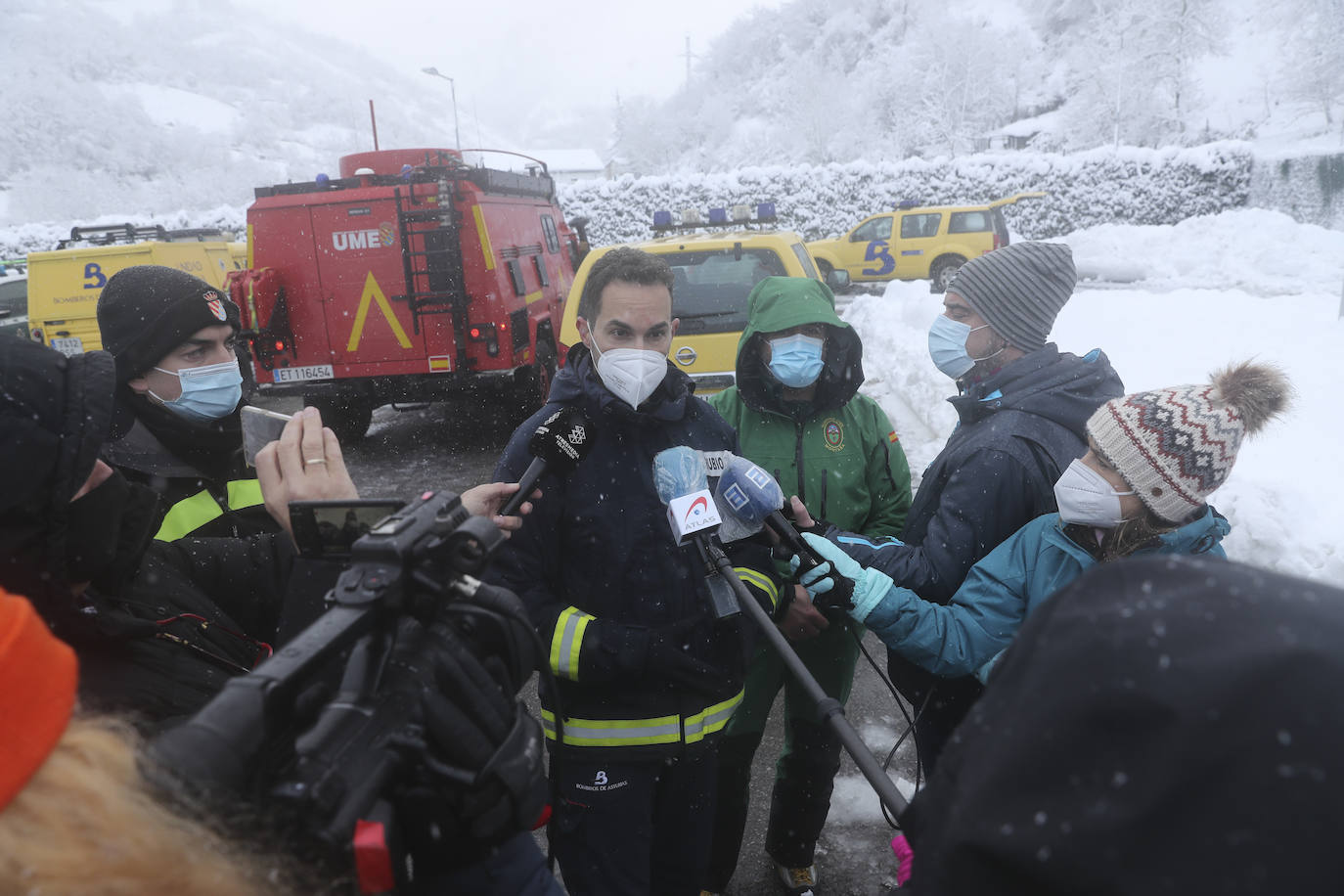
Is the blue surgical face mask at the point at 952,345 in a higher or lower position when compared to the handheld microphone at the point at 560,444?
higher

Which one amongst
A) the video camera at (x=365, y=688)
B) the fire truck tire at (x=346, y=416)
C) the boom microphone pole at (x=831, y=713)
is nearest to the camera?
the video camera at (x=365, y=688)

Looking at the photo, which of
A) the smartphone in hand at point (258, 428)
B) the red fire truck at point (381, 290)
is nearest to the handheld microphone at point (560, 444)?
the smartphone in hand at point (258, 428)

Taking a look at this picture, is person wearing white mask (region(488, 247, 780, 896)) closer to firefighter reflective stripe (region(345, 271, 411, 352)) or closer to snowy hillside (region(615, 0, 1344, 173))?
firefighter reflective stripe (region(345, 271, 411, 352))

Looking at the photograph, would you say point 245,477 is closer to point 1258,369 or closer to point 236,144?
point 1258,369

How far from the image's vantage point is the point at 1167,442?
1644 mm

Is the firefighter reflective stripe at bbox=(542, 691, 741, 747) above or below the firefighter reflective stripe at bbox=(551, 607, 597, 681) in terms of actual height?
below

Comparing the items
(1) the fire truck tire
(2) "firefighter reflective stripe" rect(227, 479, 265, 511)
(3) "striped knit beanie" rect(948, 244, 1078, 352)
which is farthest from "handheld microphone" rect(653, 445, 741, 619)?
(1) the fire truck tire

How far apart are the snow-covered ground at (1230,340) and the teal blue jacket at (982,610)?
54 cm

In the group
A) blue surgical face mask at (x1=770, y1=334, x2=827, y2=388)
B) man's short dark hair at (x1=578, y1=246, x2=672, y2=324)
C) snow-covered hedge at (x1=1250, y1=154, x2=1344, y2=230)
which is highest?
snow-covered hedge at (x1=1250, y1=154, x2=1344, y2=230)

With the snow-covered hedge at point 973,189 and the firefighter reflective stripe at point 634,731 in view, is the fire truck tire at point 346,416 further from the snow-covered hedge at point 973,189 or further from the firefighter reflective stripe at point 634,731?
the snow-covered hedge at point 973,189

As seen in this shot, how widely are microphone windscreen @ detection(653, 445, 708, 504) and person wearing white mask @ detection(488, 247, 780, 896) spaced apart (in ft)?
0.26

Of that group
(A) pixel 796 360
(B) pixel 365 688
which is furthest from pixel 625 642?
(A) pixel 796 360

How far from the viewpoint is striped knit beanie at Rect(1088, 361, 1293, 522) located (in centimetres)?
163

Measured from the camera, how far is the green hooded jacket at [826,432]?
269 cm
